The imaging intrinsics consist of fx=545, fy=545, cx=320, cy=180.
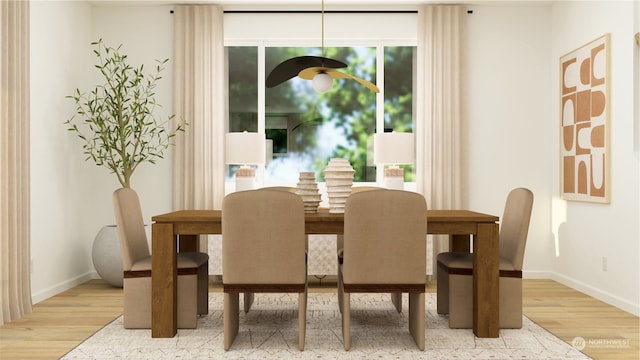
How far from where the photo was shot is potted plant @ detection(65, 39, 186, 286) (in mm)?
5242

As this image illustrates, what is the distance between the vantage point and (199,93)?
5.77m

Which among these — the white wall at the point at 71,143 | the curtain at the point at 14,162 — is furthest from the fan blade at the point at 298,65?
the white wall at the point at 71,143

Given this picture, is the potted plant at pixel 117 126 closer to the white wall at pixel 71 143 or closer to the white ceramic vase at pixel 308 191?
the white wall at pixel 71 143

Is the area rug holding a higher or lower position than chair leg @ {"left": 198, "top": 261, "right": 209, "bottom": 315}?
lower

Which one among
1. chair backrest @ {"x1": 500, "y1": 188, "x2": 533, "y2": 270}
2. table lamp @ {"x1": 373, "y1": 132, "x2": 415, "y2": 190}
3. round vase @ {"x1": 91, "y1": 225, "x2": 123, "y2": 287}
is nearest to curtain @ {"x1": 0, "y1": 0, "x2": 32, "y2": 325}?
round vase @ {"x1": 91, "y1": 225, "x2": 123, "y2": 287}

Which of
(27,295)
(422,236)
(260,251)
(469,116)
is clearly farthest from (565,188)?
(27,295)

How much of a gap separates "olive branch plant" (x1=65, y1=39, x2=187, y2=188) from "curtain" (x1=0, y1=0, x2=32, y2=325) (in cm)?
114

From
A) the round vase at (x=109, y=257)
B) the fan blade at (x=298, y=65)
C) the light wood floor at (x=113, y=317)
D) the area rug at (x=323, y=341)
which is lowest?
the light wood floor at (x=113, y=317)

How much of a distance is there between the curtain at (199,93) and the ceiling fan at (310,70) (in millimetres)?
1889

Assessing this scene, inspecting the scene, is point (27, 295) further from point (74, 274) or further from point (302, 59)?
point (302, 59)

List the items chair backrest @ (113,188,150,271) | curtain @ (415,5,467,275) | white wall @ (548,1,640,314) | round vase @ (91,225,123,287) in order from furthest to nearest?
1. curtain @ (415,5,467,275)
2. round vase @ (91,225,123,287)
3. white wall @ (548,1,640,314)
4. chair backrest @ (113,188,150,271)

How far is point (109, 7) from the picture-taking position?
5871mm

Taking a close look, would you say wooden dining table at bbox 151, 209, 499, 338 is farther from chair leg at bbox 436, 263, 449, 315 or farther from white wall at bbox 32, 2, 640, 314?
white wall at bbox 32, 2, 640, 314

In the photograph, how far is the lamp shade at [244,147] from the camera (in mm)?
5328
